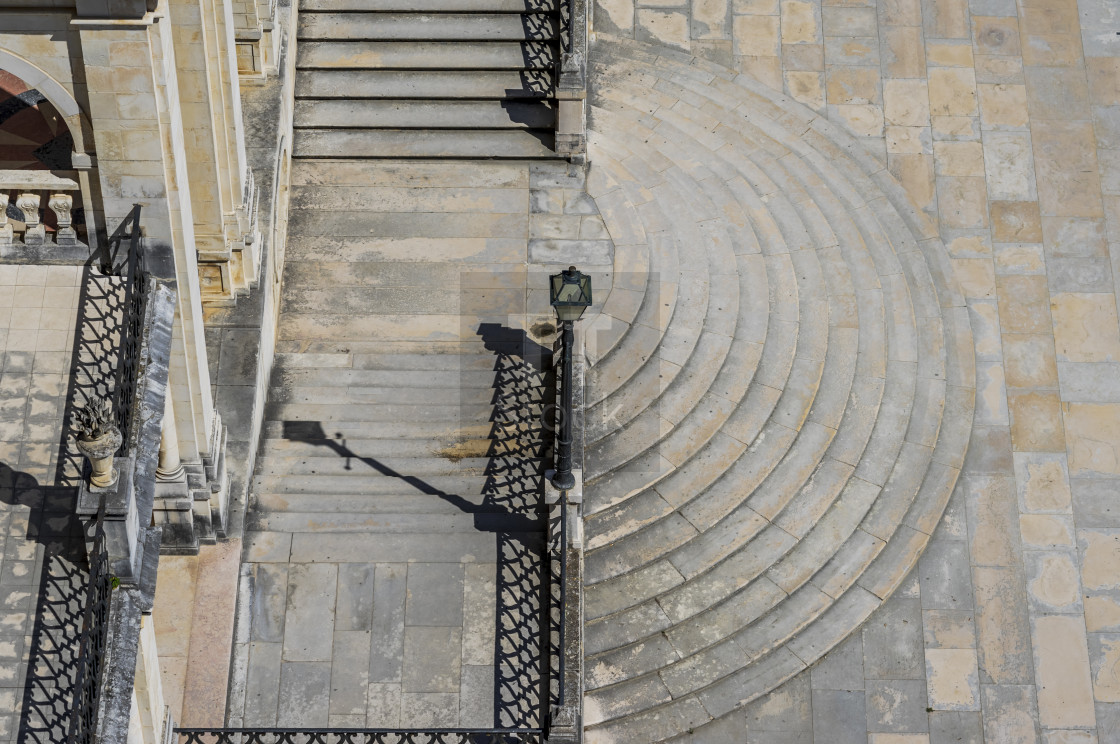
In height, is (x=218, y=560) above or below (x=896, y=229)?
below

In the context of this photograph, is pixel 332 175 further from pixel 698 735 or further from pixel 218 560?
pixel 698 735

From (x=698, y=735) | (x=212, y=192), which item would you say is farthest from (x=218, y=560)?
(x=698, y=735)

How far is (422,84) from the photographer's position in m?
24.0

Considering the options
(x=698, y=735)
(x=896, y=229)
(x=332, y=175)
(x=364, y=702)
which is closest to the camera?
(x=364, y=702)

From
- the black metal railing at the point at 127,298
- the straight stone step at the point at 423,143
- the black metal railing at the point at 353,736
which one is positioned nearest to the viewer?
the black metal railing at the point at 127,298

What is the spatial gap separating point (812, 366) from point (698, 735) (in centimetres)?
567

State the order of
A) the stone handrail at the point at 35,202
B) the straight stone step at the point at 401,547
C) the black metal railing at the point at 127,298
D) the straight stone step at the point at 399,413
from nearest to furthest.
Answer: the black metal railing at the point at 127,298 → the stone handrail at the point at 35,202 → the straight stone step at the point at 401,547 → the straight stone step at the point at 399,413

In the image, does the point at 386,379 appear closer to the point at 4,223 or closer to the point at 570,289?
the point at 570,289

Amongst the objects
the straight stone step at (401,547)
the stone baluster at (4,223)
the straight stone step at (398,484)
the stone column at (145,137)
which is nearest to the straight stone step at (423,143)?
the straight stone step at (398,484)

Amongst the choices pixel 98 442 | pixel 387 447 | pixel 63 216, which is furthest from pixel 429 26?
pixel 98 442

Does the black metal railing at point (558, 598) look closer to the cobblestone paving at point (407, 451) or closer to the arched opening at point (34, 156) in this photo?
the cobblestone paving at point (407, 451)

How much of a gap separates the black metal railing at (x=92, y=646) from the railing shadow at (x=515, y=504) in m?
5.05

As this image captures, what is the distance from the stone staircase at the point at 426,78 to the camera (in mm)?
23703

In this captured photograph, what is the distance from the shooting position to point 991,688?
21.1 m
